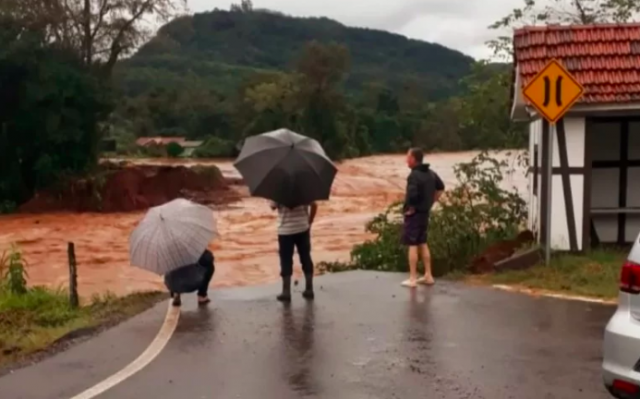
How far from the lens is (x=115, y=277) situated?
79.9 feet

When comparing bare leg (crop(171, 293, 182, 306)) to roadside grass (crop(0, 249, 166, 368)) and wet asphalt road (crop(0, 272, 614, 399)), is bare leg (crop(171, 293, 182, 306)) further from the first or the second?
roadside grass (crop(0, 249, 166, 368))

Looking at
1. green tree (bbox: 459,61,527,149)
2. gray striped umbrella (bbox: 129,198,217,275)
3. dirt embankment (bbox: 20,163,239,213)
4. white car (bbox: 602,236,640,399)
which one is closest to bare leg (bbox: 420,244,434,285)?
gray striped umbrella (bbox: 129,198,217,275)

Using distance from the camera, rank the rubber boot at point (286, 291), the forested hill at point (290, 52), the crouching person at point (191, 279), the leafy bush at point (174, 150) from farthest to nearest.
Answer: the forested hill at point (290, 52) → the leafy bush at point (174, 150) → the rubber boot at point (286, 291) → the crouching person at point (191, 279)

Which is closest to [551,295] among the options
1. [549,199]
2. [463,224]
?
[549,199]

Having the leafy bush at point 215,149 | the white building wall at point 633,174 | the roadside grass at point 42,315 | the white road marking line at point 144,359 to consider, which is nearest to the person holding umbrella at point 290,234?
the white road marking line at point 144,359

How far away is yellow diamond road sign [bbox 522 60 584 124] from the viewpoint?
12461mm

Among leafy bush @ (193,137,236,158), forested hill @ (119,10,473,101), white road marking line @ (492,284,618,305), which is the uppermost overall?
forested hill @ (119,10,473,101)

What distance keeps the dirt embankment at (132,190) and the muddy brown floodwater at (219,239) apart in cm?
137

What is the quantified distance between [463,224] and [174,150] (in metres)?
71.6

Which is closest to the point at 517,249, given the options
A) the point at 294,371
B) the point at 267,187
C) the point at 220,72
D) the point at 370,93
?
the point at 267,187

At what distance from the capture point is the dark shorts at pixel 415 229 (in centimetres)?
1199

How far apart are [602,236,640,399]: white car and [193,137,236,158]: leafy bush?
83124mm

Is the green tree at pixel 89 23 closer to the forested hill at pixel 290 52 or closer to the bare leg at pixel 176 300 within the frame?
the bare leg at pixel 176 300

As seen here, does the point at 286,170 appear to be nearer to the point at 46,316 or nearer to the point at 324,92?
the point at 46,316
